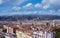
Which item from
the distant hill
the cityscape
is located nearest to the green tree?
the cityscape

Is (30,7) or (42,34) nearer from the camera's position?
(42,34)

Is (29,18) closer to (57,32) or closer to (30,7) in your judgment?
(30,7)

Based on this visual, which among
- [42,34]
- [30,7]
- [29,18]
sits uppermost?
[30,7]

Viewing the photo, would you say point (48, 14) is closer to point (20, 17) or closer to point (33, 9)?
point (33, 9)

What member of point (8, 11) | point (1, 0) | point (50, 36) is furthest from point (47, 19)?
point (1, 0)

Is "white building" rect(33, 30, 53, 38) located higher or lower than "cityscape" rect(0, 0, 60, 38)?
lower

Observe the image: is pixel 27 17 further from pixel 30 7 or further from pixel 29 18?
pixel 30 7

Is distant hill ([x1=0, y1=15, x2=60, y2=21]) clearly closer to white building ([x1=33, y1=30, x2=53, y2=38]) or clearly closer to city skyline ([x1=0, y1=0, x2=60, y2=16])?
city skyline ([x1=0, y1=0, x2=60, y2=16])

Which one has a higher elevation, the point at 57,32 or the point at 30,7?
the point at 30,7

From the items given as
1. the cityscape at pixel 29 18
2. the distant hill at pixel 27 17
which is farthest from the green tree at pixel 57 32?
the distant hill at pixel 27 17

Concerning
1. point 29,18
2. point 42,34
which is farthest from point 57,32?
point 29,18

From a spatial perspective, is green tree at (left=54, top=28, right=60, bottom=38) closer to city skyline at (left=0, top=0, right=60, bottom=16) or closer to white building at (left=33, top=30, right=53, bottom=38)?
white building at (left=33, top=30, right=53, bottom=38)
